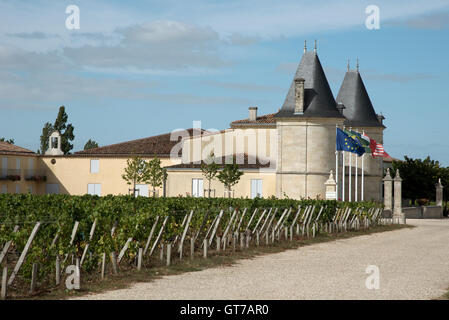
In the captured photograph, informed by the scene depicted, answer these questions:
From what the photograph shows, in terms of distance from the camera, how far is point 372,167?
5656cm

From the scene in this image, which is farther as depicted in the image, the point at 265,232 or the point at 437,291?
the point at 265,232

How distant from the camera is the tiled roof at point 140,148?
5922cm

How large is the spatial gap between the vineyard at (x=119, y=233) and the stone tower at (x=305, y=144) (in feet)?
58.3

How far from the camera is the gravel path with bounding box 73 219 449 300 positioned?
11961mm

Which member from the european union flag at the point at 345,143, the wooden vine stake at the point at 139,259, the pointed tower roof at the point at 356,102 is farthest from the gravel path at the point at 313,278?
the pointed tower roof at the point at 356,102

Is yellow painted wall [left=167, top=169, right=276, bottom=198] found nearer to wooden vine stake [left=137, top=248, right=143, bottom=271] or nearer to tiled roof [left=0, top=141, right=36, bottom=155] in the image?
tiled roof [left=0, top=141, right=36, bottom=155]

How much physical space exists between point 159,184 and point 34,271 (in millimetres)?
40455

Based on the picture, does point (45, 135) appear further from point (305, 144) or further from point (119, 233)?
point (119, 233)

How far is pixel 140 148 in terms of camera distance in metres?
60.2

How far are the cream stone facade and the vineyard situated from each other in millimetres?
18245

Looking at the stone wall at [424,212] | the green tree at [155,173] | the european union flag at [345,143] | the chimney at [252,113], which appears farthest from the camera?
the chimney at [252,113]

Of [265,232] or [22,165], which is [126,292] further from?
[22,165]

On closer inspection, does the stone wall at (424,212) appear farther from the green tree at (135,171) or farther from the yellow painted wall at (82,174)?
→ the yellow painted wall at (82,174)
